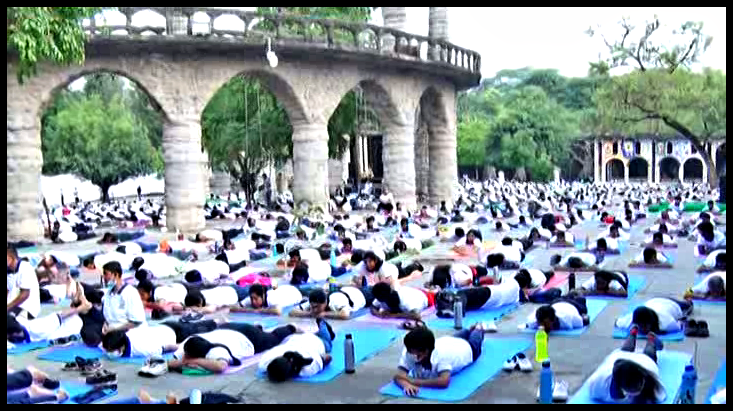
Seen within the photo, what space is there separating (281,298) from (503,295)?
3.15 m

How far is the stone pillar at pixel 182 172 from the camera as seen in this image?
78.8 ft

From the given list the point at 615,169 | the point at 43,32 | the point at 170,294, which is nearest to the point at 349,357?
the point at 170,294

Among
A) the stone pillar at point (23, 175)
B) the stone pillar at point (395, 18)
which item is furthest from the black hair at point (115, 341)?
the stone pillar at point (395, 18)

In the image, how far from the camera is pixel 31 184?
22516mm

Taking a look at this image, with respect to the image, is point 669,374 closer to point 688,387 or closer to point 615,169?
point 688,387

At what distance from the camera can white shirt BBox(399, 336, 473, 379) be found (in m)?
8.14

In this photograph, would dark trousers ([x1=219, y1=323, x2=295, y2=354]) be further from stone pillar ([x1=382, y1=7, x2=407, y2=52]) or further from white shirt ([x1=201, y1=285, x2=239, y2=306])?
stone pillar ([x1=382, y1=7, x2=407, y2=52])

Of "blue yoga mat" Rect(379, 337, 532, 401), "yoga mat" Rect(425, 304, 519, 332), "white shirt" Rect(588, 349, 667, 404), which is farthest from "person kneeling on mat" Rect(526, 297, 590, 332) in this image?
"white shirt" Rect(588, 349, 667, 404)

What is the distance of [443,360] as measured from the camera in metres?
8.21

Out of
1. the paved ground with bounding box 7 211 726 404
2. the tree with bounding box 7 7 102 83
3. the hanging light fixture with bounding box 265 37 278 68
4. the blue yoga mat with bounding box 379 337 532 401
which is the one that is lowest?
the paved ground with bounding box 7 211 726 404

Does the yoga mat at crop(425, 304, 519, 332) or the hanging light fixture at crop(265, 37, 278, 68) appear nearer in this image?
the yoga mat at crop(425, 304, 519, 332)

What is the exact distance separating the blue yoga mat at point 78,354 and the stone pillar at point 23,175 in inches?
527

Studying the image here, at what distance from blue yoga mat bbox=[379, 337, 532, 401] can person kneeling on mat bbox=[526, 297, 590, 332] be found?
1.26ft
